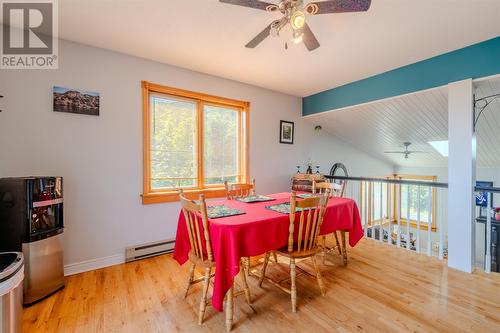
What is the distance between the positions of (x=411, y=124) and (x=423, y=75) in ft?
3.68

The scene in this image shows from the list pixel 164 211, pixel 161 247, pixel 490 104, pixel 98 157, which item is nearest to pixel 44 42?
pixel 98 157

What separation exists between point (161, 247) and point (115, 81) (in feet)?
6.95

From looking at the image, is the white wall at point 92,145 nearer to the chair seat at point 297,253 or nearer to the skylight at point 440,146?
the chair seat at point 297,253

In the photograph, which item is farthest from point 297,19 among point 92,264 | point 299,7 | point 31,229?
point 92,264

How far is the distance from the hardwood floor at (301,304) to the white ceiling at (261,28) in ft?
8.17

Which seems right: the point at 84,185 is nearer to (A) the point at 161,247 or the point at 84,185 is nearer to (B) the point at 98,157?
(B) the point at 98,157

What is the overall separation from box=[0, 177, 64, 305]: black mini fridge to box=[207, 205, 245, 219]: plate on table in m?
1.46

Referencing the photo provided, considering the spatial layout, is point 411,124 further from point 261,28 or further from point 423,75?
point 261,28

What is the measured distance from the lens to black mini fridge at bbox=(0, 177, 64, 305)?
1.87 metres

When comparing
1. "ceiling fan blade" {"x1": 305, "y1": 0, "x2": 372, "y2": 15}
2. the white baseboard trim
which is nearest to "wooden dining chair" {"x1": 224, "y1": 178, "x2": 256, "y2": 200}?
the white baseboard trim

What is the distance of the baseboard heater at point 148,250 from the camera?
2709mm

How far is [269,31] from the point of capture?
5.80 ft

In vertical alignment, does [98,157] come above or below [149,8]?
below

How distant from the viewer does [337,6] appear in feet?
4.96
